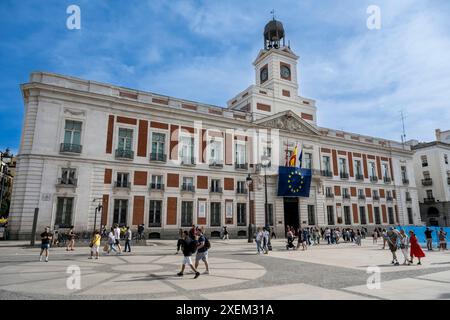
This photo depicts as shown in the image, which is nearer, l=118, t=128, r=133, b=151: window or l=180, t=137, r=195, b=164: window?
l=118, t=128, r=133, b=151: window

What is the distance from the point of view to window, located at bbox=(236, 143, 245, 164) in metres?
33.8

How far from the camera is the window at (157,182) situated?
2852 centimetres

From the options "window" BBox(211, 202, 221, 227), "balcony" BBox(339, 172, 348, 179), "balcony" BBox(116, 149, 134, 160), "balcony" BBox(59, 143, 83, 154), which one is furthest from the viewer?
"balcony" BBox(339, 172, 348, 179)

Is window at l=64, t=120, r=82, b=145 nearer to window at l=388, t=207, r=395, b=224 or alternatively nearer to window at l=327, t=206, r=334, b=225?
window at l=327, t=206, r=334, b=225

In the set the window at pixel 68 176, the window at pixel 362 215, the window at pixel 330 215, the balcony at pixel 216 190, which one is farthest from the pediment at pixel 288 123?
the window at pixel 68 176

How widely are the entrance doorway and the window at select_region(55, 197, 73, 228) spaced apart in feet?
76.1

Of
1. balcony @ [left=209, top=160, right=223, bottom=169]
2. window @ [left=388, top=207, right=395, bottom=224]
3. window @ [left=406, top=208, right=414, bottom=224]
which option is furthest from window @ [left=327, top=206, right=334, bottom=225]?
balcony @ [left=209, top=160, right=223, bottom=169]

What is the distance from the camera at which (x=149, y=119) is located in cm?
2975

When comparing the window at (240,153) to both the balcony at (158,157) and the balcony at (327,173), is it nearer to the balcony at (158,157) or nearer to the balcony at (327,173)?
the balcony at (158,157)

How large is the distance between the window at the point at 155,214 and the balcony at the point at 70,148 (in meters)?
8.14

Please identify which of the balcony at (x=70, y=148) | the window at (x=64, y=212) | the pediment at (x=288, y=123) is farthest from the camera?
the pediment at (x=288, y=123)

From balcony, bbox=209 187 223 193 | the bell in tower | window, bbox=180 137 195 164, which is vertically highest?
the bell in tower
